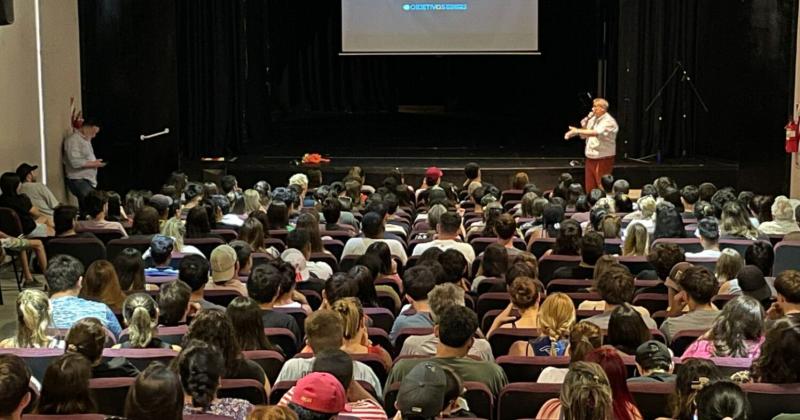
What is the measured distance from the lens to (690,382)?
13.2ft

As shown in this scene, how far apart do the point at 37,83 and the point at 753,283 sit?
8415mm

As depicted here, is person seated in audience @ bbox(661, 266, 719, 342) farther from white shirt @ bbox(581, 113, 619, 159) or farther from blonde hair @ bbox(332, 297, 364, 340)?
white shirt @ bbox(581, 113, 619, 159)

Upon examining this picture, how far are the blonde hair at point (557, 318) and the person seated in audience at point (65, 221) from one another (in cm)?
429

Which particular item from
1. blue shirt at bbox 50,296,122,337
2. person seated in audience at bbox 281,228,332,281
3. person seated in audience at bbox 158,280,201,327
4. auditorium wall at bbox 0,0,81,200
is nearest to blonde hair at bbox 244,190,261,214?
auditorium wall at bbox 0,0,81,200

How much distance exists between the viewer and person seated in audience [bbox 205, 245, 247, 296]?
659 cm

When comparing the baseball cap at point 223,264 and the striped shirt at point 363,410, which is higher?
the baseball cap at point 223,264

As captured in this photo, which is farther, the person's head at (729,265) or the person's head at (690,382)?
the person's head at (729,265)

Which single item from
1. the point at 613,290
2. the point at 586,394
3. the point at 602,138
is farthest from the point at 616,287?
the point at 602,138

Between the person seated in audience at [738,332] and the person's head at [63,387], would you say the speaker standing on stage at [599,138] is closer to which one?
the person seated in audience at [738,332]

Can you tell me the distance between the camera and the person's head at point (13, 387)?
377 centimetres

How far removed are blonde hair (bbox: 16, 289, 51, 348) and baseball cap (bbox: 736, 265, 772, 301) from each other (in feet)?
11.6

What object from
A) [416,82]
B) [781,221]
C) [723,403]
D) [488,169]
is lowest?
[488,169]

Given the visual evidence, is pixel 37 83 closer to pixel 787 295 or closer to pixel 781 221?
pixel 781 221

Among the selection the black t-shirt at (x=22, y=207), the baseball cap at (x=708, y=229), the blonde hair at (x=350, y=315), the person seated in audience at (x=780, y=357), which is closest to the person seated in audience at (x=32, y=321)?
the blonde hair at (x=350, y=315)
